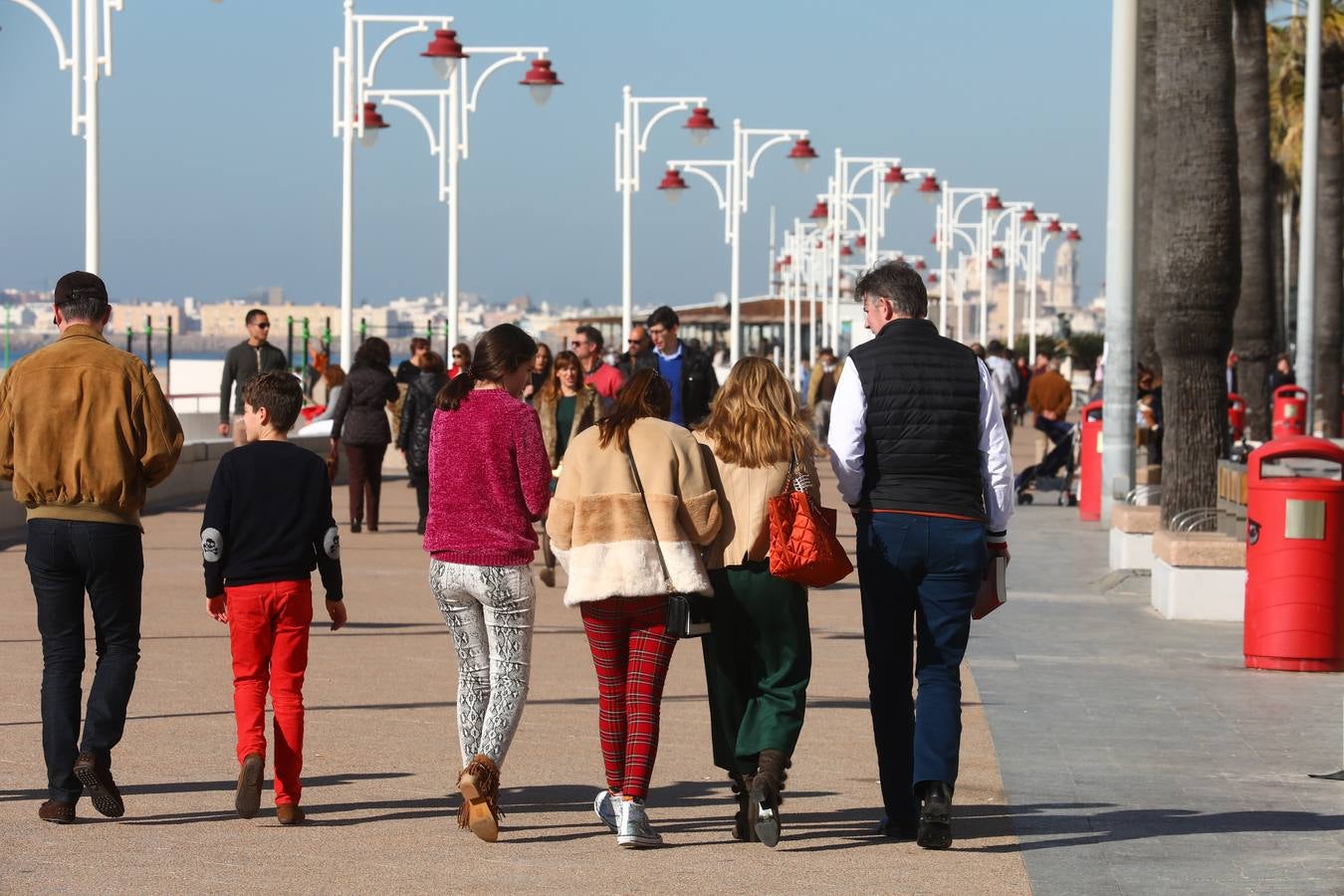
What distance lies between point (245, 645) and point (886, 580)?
6.74ft

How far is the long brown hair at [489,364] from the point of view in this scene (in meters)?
7.12

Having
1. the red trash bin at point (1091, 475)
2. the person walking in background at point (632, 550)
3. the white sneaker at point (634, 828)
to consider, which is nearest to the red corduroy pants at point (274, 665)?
the person walking in background at point (632, 550)

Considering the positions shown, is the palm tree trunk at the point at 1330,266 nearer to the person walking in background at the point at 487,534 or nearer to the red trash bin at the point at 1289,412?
the red trash bin at the point at 1289,412

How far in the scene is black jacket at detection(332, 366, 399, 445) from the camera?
1823 cm

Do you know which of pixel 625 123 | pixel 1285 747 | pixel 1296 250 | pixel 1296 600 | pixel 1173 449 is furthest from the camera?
pixel 1296 250

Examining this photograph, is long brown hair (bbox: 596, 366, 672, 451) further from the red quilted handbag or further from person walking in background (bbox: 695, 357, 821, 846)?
the red quilted handbag

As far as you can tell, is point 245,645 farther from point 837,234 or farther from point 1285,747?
point 837,234

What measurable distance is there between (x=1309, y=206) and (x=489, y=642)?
77.1ft

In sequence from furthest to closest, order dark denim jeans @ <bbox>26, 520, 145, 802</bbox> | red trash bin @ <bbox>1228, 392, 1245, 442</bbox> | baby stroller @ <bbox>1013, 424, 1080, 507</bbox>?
1. red trash bin @ <bbox>1228, 392, 1245, 442</bbox>
2. baby stroller @ <bbox>1013, 424, 1080, 507</bbox>
3. dark denim jeans @ <bbox>26, 520, 145, 802</bbox>

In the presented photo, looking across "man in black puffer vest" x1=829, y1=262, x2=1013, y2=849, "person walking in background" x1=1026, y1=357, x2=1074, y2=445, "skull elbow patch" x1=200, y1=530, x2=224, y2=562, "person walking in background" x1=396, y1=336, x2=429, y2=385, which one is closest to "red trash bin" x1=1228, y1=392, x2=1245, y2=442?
"person walking in background" x1=1026, y1=357, x2=1074, y2=445

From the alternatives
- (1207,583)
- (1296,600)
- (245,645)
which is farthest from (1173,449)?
(245,645)

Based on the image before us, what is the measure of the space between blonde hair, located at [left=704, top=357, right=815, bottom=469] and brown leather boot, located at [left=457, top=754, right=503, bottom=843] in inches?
48.6

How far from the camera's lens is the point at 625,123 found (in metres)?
35.2

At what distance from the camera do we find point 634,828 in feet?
22.2
